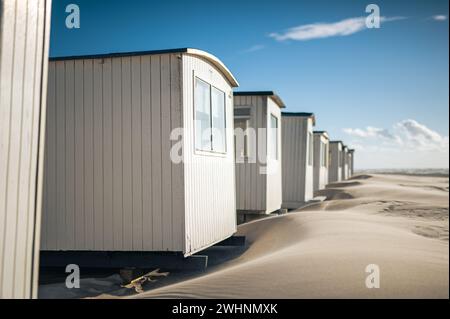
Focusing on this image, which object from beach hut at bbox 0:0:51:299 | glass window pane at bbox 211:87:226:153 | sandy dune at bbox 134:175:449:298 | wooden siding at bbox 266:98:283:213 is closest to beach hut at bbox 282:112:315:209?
wooden siding at bbox 266:98:283:213

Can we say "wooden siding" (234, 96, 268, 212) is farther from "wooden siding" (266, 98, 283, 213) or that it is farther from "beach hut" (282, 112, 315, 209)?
"beach hut" (282, 112, 315, 209)

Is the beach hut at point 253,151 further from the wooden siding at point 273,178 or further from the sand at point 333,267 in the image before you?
the sand at point 333,267

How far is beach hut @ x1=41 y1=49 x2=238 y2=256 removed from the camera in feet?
22.7

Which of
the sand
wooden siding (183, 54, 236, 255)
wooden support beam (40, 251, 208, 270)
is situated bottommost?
wooden support beam (40, 251, 208, 270)

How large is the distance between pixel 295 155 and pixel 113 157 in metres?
10.5

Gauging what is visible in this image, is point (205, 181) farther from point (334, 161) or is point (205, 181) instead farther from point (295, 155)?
point (334, 161)

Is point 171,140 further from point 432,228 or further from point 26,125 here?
point 432,228

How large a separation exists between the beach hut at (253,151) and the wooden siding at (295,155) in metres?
4.24

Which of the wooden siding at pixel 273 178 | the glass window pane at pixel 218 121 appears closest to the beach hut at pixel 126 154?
the glass window pane at pixel 218 121

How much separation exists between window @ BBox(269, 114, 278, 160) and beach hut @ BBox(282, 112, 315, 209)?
2.91 metres

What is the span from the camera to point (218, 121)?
8492 mm

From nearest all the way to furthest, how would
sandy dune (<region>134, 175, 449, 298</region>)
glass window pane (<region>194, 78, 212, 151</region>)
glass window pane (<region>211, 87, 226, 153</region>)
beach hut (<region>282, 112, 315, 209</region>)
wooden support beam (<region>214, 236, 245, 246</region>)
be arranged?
sandy dune (<region>134, 175, 449, 298</region>), glass window pane (<region>194, 78, 212, 151</region>), glass window pane (<region>211, 87, 226, 153</region>), wooden support beam (<region>214, 236, 245, 246</region>), beach hut (<region>282, 112, 315, 209</region>)
